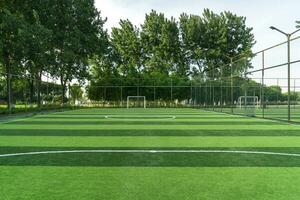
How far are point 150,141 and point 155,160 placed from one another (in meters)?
3.71

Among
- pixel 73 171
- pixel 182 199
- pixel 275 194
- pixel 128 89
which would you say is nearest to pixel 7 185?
pixel 73 171

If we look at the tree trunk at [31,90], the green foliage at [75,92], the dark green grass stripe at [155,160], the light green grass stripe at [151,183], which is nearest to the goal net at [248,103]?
the tree trunk at [31,90]

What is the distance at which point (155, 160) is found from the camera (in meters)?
9.03

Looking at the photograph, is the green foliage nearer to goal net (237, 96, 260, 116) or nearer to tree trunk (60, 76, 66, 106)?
tree trunk (60, 76, 66, 106)

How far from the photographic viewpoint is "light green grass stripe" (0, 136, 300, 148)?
39.2ft

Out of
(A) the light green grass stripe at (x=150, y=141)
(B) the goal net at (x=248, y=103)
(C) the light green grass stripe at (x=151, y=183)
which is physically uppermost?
(B) the goal net at (x=248, y=103)

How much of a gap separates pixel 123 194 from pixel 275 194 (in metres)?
1.76

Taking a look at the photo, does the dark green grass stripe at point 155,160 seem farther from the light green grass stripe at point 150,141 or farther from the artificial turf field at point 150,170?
the light green grass stripe at point 150,141

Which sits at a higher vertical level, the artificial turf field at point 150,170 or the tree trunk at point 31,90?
the tree trunk at point 31,90

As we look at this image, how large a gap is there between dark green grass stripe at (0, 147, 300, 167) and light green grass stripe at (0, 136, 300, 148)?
197 centimetres

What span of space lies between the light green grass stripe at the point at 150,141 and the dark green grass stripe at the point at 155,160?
197 centimetres

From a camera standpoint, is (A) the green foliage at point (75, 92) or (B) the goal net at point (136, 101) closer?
(A) the green foliage at point (75, 92)

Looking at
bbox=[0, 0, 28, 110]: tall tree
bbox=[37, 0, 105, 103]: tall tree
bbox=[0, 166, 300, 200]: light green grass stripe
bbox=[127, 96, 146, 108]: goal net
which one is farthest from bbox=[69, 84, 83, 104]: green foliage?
bbox=[0, 166, 300, 200]: light green grass stripe

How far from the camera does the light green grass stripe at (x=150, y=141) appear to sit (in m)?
11.9
